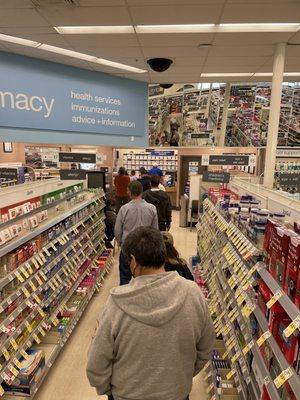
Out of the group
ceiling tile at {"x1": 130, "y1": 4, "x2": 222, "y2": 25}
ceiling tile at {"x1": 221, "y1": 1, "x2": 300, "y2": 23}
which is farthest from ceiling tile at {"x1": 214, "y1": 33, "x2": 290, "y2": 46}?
ceiling tile at {"x1": 130, "y1": 4, "x2": 222, "y2": 25}

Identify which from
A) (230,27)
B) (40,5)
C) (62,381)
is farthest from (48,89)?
(62,381)

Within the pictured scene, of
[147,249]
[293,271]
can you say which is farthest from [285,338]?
[147,249]

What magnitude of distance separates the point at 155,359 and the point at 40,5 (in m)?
2.96

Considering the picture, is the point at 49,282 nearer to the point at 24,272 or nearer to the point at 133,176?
the point at 24,272

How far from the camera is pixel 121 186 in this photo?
9633mm

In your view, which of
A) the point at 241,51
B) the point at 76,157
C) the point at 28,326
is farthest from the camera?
the point at 76,157

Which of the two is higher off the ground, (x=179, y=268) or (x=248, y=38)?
(x=248, y=38)

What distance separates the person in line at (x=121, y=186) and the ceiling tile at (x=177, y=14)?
21.1 feet

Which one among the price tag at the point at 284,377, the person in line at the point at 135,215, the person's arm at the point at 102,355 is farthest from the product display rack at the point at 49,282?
the price tag at the point at 284,377

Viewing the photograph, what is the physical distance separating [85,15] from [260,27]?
1.83 m

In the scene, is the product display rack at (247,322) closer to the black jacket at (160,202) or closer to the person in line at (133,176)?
the black jacket at (160,202)

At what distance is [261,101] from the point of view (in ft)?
52.0

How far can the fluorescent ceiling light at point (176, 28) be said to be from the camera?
3.34 m

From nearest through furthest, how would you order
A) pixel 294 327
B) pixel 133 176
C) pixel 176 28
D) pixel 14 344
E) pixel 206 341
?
1. pixel 294 327
2. pixel 206 341
3. pixel 14 344
4. pixel 176 28
5. pixel 133 176
